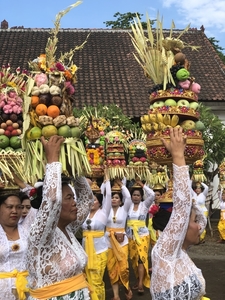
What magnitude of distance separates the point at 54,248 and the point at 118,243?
15.3ft

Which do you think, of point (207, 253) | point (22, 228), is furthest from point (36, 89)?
point (207, 253)

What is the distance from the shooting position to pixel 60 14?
358 centimetres

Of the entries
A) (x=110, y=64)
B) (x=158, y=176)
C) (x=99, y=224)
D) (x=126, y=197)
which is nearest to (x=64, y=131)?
(x=99, y=224)

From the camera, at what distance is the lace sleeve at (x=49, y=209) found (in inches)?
112

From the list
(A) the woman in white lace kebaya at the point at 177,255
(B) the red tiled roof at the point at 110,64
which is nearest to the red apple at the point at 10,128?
(A) the woman in white lace kebaya at the point at 177,255

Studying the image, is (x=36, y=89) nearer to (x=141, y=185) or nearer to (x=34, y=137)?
(x=34, y=137)

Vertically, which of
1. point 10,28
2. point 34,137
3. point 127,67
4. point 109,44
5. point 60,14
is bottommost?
point 34,137

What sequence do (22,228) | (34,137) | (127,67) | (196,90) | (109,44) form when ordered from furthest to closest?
(109,44) < (127,67) < (22,228) < (196,90) < (34,137)

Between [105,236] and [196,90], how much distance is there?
414 cm

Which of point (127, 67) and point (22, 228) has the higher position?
point (127, 67)

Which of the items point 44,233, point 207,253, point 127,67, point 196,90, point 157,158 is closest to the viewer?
point 44,233

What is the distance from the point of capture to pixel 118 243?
7.53 meters

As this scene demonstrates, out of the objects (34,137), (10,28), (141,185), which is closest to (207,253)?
(141,185)

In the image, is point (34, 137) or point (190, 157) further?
point (190, 157)
